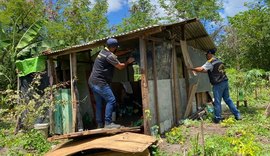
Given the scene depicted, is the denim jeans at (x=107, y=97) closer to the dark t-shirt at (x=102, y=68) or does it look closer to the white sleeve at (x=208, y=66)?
the dark t-shirt at (x=102, y=68)

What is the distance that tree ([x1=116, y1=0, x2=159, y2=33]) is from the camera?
2591cm

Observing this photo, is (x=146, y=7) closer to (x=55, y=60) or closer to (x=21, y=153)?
(x=55, y=60)

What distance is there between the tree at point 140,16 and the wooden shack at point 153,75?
585 inches

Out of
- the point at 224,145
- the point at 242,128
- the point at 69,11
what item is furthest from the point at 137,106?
the point at 69,11

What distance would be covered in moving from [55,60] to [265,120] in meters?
6.83

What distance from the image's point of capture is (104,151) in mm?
5785

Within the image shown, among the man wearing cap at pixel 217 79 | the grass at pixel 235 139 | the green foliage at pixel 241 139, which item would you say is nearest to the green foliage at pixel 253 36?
the grass at pixel 235 139

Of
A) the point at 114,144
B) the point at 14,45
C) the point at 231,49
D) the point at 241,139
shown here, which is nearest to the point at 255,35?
the point at 231,49

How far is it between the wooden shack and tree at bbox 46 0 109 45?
833 cm

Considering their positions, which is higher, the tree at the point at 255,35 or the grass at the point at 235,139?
the tree at the point at 255,35

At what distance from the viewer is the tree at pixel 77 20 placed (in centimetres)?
1805

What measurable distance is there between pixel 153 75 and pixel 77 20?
1233 cm

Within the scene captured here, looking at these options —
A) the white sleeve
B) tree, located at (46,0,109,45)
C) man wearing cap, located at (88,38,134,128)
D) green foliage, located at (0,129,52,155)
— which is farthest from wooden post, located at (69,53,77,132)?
tree, located at (46,0,109,45)

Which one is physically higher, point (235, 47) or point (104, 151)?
point (235, 47)
